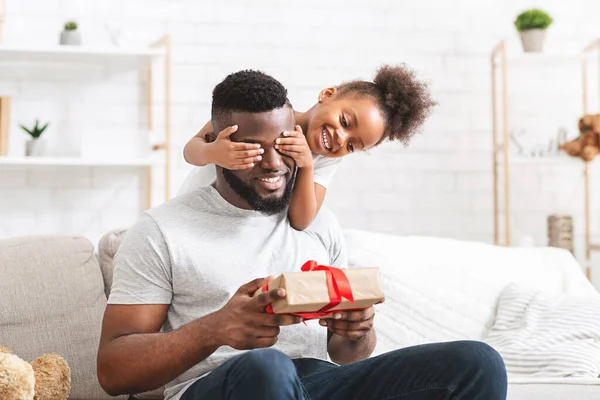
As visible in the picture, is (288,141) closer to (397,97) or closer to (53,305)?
(397,97)

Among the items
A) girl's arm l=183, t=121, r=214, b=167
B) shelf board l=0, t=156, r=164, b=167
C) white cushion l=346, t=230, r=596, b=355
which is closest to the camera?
girl's arm l=183, t=121, r=214, b=167

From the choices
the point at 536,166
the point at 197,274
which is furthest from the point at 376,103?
the point at 536,166

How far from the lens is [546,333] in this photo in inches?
91.5

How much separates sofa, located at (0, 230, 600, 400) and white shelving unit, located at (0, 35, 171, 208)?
899 millimetres

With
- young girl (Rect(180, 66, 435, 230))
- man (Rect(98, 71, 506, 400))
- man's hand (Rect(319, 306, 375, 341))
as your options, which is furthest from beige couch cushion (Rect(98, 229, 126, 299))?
man's hand (Rect(319, 306, 375, 341))

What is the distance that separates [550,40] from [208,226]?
2612 millimetres

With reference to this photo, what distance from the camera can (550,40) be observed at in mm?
3797

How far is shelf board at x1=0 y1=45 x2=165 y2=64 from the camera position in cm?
319

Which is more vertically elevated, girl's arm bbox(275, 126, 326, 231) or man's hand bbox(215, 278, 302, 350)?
girl's arm bbox(275, 126, 326, 231)

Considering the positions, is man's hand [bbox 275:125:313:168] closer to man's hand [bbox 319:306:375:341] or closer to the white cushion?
man's hand [bbox 319:306:375:341]

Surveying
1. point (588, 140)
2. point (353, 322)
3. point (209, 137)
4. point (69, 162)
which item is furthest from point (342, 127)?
point (588, 140)

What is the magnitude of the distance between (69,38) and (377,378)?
2.24m

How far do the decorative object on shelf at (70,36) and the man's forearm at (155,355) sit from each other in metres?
2.00

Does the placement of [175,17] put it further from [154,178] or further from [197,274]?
[197,274]
